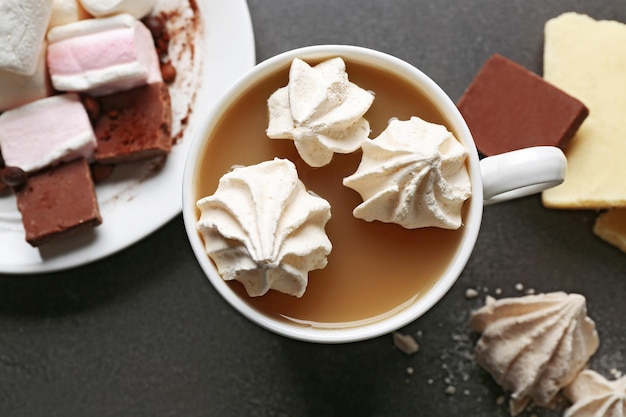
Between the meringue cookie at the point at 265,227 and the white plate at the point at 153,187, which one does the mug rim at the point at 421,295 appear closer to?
the meringue cookie at the point at 265,227

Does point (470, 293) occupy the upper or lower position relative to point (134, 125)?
lower

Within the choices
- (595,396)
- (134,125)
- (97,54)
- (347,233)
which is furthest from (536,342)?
(97,54)

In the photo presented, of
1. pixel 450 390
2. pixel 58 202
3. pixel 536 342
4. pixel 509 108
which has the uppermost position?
pixel 509 108

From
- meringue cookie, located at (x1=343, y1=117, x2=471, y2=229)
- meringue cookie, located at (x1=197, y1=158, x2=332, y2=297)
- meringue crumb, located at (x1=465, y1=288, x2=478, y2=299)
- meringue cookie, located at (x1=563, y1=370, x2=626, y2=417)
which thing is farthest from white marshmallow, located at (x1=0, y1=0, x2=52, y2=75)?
meringue cookie, located at (x1=563, y1=370, x2=626, y2=417)

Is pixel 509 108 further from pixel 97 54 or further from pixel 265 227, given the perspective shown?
pixel 97 54

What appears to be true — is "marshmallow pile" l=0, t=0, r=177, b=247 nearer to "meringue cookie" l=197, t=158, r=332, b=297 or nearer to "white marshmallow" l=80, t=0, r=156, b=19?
"white marshmallow" l=80, t=0, r=156, b=19

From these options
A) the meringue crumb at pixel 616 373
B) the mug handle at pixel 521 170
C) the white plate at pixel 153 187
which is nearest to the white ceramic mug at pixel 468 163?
the mug handle at pixel 521 170

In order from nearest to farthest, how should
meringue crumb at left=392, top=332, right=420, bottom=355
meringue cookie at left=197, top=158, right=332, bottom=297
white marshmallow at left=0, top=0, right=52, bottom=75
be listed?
meringue cookie at left=197, top=158, right=332, bottom=297 < white marshmallow at left=0, top=0, right=52, bottom=75 < meringue crumb at left=392, top=332, right=420, bottom=355
